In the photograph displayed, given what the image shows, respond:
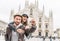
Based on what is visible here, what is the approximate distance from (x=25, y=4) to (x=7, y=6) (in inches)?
7.8

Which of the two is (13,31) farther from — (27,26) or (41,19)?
(41,19)

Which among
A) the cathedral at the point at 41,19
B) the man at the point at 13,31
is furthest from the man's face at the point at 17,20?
the cathedral at the point at 41,19

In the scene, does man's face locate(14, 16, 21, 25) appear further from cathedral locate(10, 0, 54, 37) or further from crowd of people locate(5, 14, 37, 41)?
cathedral locate(10, 0, 54, 37)

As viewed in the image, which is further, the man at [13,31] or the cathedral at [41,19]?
the cathedral at [41,19]

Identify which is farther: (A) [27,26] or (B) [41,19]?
(B) [41,19]

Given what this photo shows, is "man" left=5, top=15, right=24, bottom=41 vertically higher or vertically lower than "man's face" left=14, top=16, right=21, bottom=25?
lower

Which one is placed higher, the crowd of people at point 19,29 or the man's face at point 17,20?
the man's face at point 17,20

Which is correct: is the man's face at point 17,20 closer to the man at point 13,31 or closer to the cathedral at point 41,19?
the man at point 13,31

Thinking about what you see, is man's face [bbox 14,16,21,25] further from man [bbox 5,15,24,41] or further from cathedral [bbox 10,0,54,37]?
cathedral [bbox 10,0,54,37]

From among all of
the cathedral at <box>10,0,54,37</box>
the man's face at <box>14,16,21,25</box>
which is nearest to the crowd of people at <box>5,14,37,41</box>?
the man's face at <box>14,16,21,25</box>

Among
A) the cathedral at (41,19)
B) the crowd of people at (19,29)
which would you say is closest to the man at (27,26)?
the crowd of people at (19,29)

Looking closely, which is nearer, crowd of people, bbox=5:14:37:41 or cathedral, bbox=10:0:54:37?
crowd of people, bbox=5:14:37:41

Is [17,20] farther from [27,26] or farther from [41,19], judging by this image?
[41,19]

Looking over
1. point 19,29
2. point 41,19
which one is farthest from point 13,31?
point 41,19
